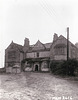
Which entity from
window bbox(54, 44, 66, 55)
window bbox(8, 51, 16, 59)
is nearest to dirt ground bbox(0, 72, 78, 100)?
window bbox(54, 44, 66, 55)

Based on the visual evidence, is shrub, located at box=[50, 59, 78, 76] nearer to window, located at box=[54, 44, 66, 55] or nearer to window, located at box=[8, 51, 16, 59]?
window, located at box=[54, 44, 66, 55]

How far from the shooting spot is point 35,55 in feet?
145

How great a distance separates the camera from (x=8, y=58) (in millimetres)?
45469

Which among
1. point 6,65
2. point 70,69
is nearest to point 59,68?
point 70,69

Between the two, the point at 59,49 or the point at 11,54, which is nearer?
the point at 59,49

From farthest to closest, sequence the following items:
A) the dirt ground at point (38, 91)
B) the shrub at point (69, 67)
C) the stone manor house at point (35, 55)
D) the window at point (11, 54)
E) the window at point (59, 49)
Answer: the window at point (11, 54) < the stone manor house at point (35, 55) < the window at point (59, 49) < the shrub at point (69, 67) < the dirt ground at point (38, 91)

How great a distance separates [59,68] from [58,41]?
36.8ft

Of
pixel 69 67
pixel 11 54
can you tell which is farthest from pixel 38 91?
pixel 11 54

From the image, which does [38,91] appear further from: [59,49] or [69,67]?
[59,49]

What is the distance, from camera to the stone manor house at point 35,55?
38.3 m

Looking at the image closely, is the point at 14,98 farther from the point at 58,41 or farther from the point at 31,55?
the point at 31,55

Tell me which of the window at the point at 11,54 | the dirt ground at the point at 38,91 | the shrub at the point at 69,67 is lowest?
the dirt ground at the point at 38,91

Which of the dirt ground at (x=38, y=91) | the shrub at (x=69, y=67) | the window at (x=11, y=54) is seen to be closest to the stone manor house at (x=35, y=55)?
the window at (x=11, y=54)

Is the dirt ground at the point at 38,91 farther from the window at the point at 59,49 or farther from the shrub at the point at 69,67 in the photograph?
the window at the point at 59,49
